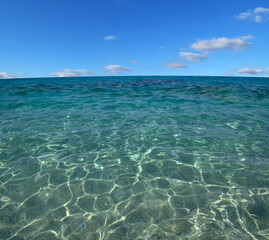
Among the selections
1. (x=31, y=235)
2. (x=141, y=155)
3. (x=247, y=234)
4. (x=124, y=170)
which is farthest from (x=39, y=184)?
(x=247, y=234)

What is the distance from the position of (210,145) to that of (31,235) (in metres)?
6.54

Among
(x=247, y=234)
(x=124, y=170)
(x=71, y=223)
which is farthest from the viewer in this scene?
(x=124, y=170)

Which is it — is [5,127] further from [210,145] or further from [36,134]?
[210,145]

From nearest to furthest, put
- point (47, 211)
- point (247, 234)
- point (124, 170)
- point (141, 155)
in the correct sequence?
point (247, 234)
point (47, 211)
point (124, 170)
point (141, 155)

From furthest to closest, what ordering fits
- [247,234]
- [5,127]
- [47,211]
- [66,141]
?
[5,127]
[66,141]
[47,211]
[247,234]

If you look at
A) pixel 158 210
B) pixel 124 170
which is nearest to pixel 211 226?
pixel 158 210

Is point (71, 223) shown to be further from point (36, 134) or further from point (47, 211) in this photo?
point (36, 134)

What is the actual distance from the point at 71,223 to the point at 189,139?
18.7ft

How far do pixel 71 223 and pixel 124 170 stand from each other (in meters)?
2.17

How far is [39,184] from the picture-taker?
15.9ft

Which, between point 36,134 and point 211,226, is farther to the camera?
point 36,134

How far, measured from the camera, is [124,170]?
17.9 ft

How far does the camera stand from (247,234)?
3373mm

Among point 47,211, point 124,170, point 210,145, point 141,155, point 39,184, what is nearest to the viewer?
point 47,211
